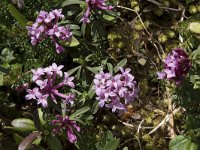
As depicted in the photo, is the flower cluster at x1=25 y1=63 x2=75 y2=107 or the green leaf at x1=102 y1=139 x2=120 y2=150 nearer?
the flower cluster at x1=25 y1=63 x2=75 y2=107

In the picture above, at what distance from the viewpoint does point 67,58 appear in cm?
321

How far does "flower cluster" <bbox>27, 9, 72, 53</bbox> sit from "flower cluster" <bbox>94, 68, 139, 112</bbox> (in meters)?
0.37

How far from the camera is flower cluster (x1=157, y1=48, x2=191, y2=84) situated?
8.27 ft

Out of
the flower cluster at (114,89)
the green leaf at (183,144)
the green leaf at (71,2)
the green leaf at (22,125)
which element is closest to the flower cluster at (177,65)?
the flower cluster at (114,89)

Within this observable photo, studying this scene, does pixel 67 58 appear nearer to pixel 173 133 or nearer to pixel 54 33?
pixel 54 33

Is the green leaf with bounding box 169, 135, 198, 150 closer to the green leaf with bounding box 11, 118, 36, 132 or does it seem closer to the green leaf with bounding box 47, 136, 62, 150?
the green leaf with bounding box 47, 136, 62, 150

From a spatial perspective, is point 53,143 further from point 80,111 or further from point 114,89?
point 114,89

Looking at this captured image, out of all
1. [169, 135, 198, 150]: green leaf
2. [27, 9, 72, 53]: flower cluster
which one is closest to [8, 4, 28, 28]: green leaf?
[27, 9, 72, 53]: flower cluster

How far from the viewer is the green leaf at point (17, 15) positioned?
294 cm

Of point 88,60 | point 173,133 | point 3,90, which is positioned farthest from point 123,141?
point 3,90

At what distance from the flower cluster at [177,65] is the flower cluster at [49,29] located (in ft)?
2.22

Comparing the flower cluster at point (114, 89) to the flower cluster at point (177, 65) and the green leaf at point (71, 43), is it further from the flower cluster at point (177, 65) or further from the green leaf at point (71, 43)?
the green leaf at point (71, 43)

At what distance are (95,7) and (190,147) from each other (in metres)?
1.02

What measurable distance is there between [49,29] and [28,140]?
661 mm
